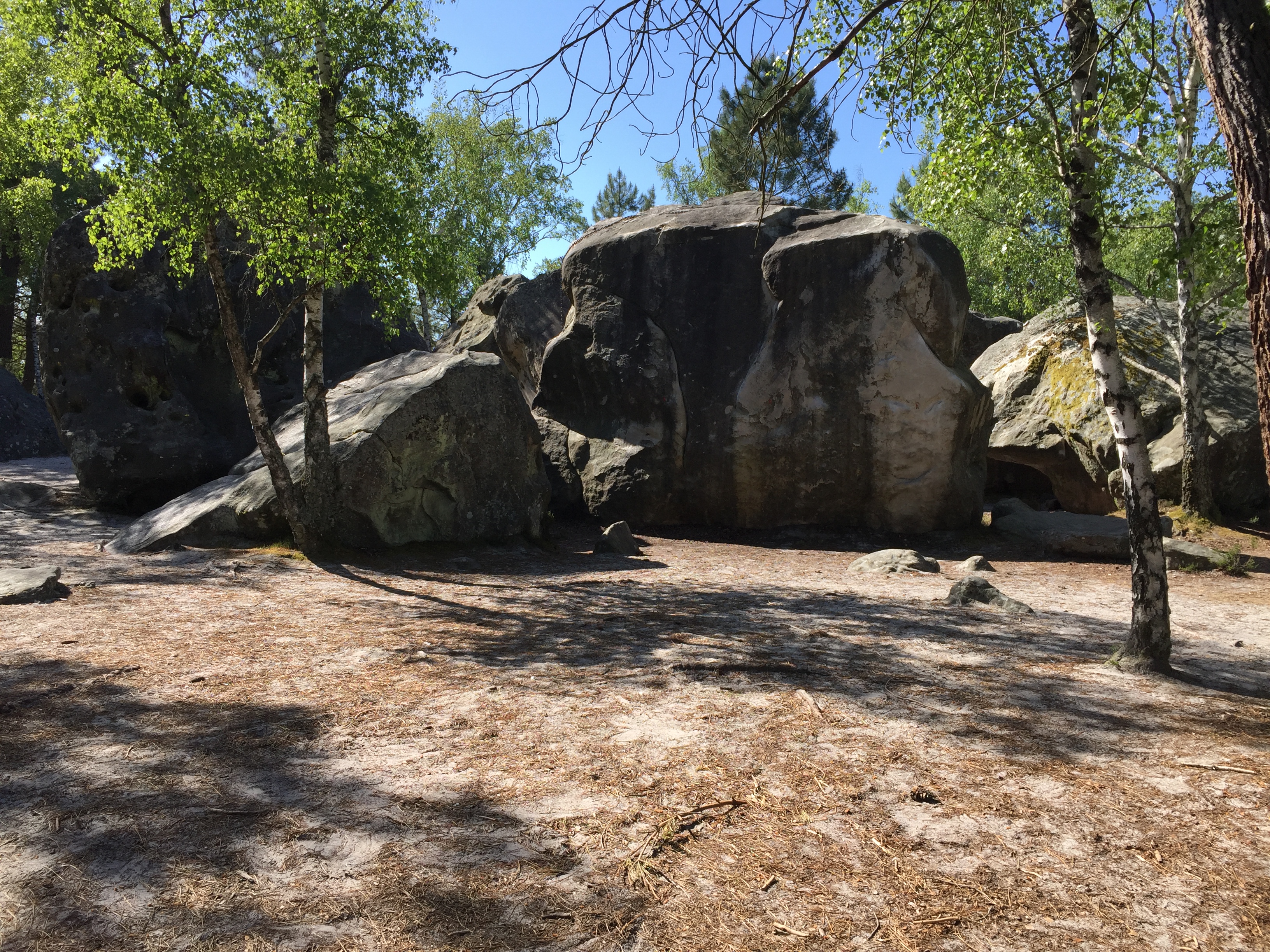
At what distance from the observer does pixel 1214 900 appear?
2.88 meters

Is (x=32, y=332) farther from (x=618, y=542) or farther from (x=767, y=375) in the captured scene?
(x=767, y=375)

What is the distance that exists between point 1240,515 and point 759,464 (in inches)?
304

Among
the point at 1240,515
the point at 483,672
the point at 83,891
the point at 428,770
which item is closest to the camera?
the point at 83,891

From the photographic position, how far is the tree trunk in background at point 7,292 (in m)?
24.9

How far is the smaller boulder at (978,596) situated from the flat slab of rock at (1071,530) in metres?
3.90

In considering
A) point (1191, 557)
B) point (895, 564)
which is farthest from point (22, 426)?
point (1191, 557)

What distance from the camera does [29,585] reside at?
743cm

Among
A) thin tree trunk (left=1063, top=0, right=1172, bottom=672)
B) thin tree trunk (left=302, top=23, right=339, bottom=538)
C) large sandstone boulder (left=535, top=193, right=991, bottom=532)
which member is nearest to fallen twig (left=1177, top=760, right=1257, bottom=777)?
thin tree trunk (left=1063, top=0, right=1172, bottom=672)

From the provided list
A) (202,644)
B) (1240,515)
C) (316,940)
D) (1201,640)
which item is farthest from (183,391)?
(1240,515)

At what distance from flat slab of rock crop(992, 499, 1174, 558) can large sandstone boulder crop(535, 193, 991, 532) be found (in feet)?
2.28

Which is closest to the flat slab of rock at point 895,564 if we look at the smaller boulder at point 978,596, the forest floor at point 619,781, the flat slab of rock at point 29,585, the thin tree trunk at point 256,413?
the smaller boulder at point 978,596

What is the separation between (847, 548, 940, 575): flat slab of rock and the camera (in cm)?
1025

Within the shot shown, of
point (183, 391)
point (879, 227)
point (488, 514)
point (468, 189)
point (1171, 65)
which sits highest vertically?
point (468, 189)

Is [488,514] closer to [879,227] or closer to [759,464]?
[759,464]
